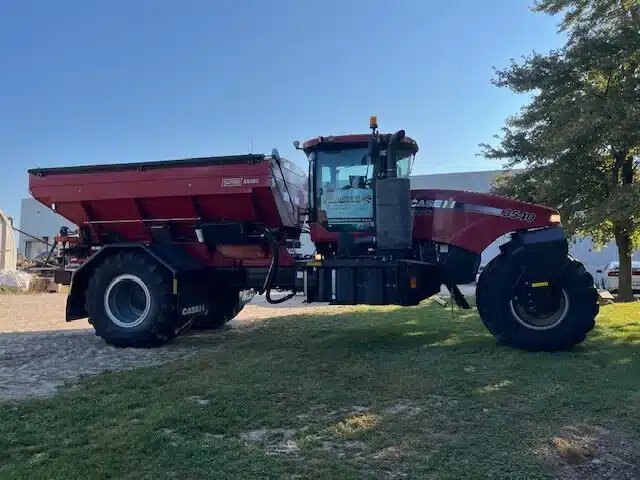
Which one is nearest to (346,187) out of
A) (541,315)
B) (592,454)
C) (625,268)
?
(541,315)

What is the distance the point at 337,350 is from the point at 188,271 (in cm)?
265

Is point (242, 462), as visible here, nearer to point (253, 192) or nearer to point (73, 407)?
point (73, 407)

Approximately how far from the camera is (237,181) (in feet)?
27.8

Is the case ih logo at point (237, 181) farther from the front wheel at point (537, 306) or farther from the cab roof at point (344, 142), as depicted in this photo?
the front wheel at point (537, 306)

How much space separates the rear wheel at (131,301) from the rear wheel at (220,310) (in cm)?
152

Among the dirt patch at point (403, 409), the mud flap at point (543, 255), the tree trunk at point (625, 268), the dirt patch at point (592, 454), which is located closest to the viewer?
the dirt patch at point (592, 454)

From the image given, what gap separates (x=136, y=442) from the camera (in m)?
4.34

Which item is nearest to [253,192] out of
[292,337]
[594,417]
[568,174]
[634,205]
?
[292,337]

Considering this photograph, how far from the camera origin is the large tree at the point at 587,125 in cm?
1275

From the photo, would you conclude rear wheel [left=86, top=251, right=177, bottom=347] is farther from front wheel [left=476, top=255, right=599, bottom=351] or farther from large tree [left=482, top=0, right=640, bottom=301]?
large tree [left=482, top=0, right=640, bottom=301]

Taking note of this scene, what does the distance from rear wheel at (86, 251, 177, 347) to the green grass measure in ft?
3.47

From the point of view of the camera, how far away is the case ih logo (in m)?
8.38

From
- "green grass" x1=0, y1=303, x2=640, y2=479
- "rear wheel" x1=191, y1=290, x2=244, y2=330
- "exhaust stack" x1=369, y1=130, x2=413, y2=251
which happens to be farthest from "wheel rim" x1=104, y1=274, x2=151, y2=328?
"exhaust stack" x1=369, y1=130, x2=413, y2=251

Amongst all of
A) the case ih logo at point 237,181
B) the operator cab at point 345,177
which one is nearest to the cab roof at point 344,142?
the operator cab at point 345,177
